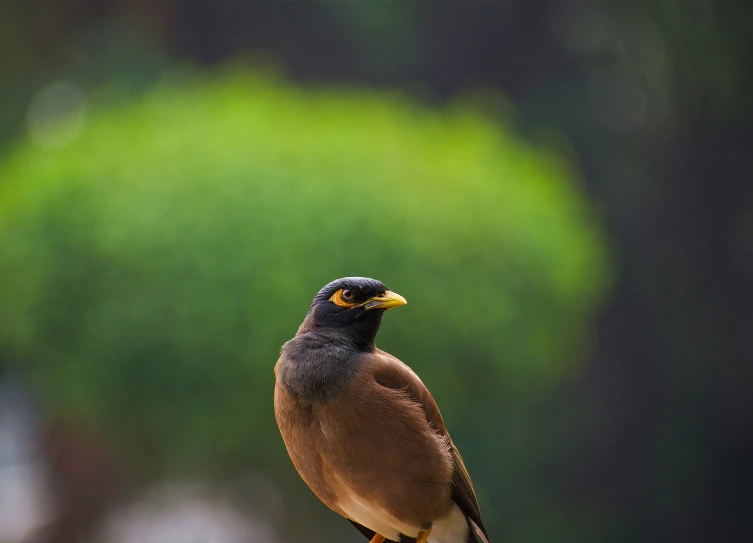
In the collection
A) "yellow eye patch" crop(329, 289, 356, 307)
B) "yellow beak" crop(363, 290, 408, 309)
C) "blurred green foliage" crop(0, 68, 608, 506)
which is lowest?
"blurred green foliage" crop(0, 68, 608, 506)

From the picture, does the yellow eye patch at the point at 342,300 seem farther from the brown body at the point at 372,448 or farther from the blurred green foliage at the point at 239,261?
the blurred green foliage at the point at 239,261

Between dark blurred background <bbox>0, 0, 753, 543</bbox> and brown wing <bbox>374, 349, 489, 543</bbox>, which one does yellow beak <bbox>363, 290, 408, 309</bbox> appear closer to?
brown wing <bbox>374, 349, 489, 543</bbox>

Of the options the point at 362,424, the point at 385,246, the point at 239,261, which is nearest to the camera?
the point at 362,424

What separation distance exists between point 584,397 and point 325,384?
11.3ft

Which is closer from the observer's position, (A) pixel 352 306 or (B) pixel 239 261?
(A) pixel 352 306

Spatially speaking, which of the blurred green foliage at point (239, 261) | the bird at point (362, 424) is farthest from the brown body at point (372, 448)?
the blurred green foliage at point (239, 261)

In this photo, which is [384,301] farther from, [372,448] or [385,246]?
[385,246]

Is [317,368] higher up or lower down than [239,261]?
higher up

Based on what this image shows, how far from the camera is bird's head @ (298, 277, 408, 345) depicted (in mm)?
1222

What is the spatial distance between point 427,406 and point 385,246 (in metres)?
1.62

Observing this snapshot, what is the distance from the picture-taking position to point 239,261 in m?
2.76

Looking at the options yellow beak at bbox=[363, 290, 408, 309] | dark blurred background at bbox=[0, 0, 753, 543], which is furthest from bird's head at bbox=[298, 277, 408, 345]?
dark blurred background at bbox=[0, 0, 753, 543]

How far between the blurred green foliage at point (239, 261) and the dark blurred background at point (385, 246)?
0.01m

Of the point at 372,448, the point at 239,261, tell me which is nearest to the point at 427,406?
the point at 372,448
